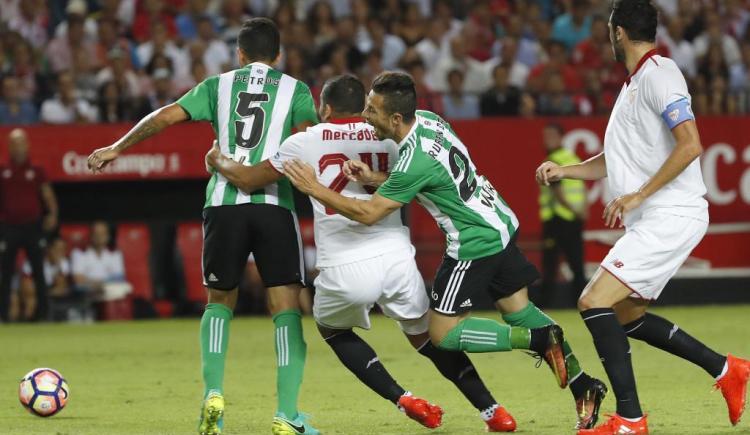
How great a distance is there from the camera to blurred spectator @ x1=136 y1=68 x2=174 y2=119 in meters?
15.3

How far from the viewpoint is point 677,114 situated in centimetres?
633

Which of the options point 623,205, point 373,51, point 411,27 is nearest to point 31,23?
point 373,51

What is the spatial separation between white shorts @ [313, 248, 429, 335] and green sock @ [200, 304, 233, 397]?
50 cm

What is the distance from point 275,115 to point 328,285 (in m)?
0.98

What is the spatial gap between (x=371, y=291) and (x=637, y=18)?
1.89 metres

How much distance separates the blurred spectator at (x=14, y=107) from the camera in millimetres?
15148

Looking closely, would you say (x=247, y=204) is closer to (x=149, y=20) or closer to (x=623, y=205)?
(x=623, y=205)

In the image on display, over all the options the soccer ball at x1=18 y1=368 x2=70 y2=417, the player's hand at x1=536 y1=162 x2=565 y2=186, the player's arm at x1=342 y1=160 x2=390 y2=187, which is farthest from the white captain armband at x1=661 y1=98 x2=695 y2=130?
the soccer ball at x1=18 y1=368 x2=70 y2=417

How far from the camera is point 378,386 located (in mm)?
7066

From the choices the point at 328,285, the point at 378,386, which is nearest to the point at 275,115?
the point at 328,285

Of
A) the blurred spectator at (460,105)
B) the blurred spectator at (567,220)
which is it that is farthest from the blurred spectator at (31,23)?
the blurred spectator at (567,220)

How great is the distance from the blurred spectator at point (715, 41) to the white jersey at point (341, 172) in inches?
465

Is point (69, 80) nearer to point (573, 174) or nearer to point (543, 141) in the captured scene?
point (543, 141)

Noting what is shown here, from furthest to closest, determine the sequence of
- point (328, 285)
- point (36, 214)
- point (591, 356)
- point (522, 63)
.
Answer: point (522, 63) < point (36, 214) < point (591, 356) < point (328, 285)
